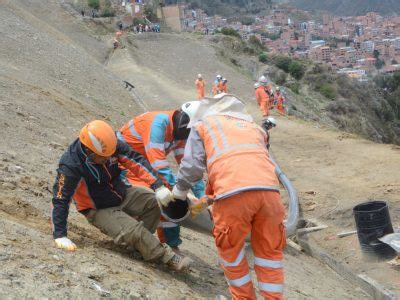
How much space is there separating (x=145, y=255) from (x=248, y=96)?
78.1ft

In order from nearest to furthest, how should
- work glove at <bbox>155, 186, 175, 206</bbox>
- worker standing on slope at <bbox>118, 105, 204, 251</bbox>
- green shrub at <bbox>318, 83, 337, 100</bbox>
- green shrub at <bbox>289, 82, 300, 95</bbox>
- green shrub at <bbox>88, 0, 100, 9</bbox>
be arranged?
work glove at <bbox>155, 186, 175, 206</bbox> < worker standing on slope at <bbox>118, 105, 204, 251</bbox> < green shrub at <bbox>289, 82, 300, 95</bbox> < green shrub at <bbox>318, 83, 337, 100</bbox> < green shrub at <bbox>88, 0, 100, 9</bbox>

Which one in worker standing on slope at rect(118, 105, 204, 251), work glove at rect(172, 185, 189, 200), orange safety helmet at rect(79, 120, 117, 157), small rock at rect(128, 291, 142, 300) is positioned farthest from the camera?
worker standing on slope at rect(118, 105, 204, 251)

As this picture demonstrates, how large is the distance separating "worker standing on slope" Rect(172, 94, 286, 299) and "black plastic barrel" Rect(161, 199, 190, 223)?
32 centimetres

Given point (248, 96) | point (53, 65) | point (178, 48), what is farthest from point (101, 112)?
point (178, 48)

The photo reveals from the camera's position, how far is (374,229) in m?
8.11

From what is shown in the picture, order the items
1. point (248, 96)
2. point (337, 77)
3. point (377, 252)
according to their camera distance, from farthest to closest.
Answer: point (337, 77)
point (248, 96)
point (377, 252)

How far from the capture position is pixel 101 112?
1611cm

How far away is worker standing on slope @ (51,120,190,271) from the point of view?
5117mm

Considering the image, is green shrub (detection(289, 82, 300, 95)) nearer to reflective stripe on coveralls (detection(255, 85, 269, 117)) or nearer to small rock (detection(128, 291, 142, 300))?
reflective stripe on coveralls (detection(255, 85, 269, 117))

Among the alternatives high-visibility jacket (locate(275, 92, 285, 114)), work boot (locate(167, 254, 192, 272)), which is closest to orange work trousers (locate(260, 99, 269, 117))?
high-visibility jacket (locate(275, 92, 285, 114))

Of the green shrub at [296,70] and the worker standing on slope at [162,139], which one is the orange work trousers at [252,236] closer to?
the worker standing on slope at [162,139]

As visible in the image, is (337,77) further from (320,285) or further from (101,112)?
(320,285)

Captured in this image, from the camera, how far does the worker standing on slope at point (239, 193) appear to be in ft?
13.8

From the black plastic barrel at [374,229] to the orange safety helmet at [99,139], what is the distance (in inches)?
167
